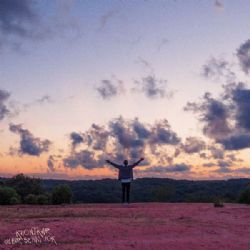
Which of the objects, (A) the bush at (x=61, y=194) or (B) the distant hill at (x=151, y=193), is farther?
(B) the distant hill at (x=151, y=193)

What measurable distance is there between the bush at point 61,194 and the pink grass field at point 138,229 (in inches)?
675

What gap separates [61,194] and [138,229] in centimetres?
2516

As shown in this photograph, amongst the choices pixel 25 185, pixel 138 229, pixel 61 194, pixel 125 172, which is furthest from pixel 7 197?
pixel 138 229

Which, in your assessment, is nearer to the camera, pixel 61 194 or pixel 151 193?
pixel 61 194

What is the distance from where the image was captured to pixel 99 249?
43.7 feet

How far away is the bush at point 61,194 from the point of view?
40.2m

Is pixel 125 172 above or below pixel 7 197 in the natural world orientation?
above

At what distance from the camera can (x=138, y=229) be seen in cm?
1652

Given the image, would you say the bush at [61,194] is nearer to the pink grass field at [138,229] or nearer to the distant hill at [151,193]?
the distant hill at [151,193]

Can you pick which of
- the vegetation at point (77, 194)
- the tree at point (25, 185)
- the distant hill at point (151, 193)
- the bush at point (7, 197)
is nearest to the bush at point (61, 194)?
the vegetation at point (77, 194)

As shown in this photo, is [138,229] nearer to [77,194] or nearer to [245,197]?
[245,197]

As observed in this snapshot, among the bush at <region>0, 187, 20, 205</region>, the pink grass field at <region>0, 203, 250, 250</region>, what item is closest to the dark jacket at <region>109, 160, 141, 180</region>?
the pink grass field at <region>0, 203, 250, 250</region>

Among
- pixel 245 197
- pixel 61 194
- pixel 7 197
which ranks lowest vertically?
pixel 7 197

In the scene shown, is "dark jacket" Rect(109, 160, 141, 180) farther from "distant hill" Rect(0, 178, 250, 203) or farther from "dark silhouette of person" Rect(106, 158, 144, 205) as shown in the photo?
"distant hill" Rect(0, 178, 250, 203)
